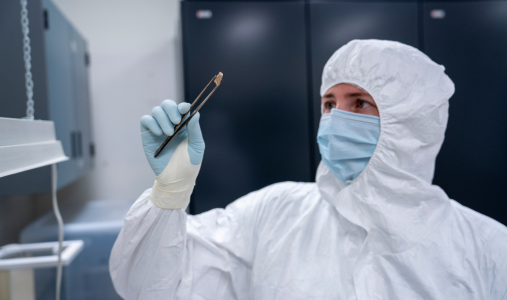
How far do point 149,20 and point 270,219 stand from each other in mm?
1636

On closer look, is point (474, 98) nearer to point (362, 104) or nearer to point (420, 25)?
point (420, 25)

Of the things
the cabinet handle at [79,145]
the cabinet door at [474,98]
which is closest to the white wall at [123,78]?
the cabinet handle at [79,145]

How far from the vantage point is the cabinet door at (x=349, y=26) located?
150cm

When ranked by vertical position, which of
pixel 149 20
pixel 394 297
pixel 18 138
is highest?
pixel 149 20

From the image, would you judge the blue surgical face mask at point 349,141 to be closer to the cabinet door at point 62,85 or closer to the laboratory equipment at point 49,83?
the laboratory equipment at point 49,83

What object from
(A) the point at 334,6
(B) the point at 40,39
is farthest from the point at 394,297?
(B) the point at 40,39

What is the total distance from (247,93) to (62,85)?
85 cm

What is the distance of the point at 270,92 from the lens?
4.87ft

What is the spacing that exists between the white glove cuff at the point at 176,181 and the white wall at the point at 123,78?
138cm

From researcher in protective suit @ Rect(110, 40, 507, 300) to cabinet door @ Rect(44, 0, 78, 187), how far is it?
2.82 feet

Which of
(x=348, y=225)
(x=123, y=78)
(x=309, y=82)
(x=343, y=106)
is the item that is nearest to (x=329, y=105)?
(x=343, y=106)

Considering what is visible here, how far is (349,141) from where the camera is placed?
35.1 inches

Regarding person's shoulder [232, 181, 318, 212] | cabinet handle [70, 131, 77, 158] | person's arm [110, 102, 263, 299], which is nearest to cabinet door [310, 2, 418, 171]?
person's shoulder [232, 181, 318, 212]

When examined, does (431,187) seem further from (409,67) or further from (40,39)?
(40,39)
